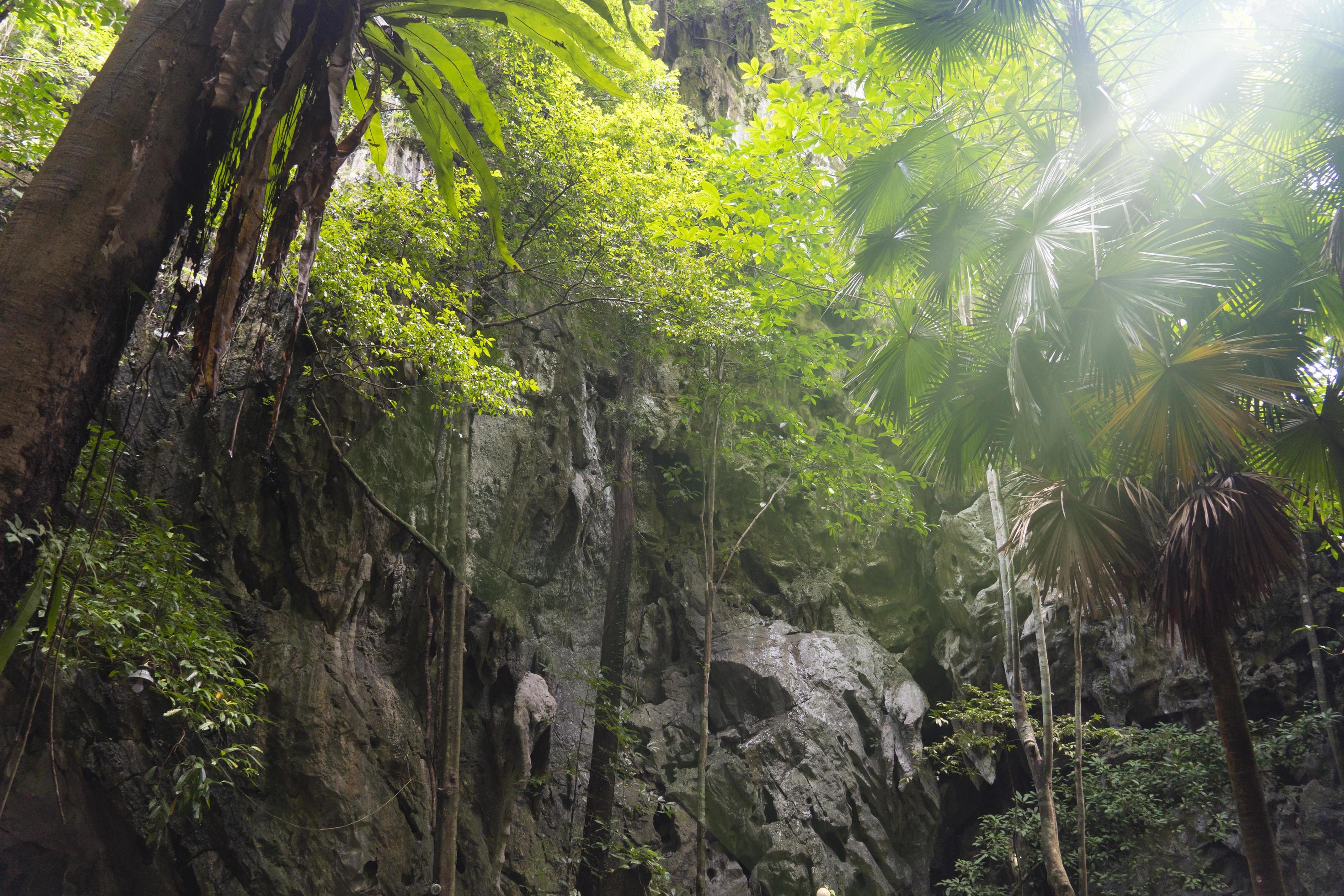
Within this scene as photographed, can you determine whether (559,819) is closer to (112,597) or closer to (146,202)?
(112,597)

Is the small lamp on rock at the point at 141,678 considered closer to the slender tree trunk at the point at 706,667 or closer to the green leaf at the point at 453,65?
the green leaf at the point at 453,65

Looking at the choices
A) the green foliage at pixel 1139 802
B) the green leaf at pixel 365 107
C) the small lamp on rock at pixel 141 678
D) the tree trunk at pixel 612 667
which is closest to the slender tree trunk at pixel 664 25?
the tree trunk at pixel 612 667

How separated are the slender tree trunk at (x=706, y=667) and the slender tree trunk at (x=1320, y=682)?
5.66m

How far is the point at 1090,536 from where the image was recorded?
5879 mm

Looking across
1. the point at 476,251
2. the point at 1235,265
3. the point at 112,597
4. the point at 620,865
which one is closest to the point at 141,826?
the point at 112,597

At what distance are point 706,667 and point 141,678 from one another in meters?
4.64

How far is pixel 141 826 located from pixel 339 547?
7.38ft

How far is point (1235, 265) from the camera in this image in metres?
4.68

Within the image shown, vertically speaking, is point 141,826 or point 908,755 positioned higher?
point 908,755

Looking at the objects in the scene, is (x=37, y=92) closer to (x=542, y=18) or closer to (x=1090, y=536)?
(x=542, y=18)

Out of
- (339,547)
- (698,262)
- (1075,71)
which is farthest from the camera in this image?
(698,262)

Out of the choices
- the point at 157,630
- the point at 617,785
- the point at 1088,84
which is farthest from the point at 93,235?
the point at 617,785

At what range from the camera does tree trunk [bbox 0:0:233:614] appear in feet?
3.92

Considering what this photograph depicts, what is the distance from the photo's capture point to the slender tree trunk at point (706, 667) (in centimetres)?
672
